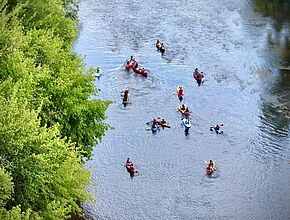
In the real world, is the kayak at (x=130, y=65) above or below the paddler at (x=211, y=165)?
Result: above

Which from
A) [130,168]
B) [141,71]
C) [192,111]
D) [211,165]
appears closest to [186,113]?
[192,111]

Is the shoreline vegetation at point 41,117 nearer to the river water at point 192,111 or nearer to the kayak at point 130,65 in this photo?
the river water at point 192,111

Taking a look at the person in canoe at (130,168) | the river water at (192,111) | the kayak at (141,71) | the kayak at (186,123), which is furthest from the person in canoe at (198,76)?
the person in canoe at (130,168)

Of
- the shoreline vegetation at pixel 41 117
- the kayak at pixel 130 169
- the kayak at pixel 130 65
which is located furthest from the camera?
the kayak at pixel 130 65

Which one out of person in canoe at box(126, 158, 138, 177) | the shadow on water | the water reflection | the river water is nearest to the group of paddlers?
person in canoe at box(126, 158, 138, 177)

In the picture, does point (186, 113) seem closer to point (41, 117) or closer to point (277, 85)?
point (277, 85)

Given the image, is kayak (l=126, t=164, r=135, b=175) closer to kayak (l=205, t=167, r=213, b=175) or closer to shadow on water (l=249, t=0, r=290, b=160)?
kayak (l=205, t=167, r=213, b=175)
